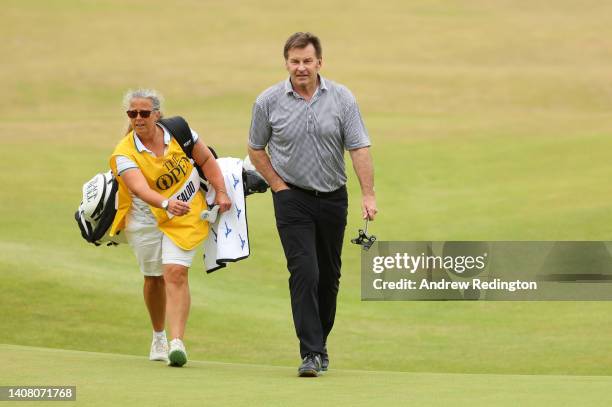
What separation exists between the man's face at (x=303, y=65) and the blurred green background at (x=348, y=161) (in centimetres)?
247

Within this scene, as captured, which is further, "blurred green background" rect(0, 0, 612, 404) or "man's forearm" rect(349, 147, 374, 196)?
"blurred green background" rect(0, 0, 612, 404)

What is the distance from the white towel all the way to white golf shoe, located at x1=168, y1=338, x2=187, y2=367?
22.3 inches

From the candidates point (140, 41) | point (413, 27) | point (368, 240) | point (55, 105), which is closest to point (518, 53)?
point (413, 27)

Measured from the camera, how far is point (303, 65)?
8305 mm

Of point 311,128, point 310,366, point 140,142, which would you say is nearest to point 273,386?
point 310,366

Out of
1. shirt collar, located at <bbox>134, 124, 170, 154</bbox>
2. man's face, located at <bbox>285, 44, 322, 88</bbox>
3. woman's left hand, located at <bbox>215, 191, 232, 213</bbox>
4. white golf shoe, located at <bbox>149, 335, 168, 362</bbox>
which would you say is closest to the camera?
man's face, located at <bbox>285, 44, 322, 88</bbox>

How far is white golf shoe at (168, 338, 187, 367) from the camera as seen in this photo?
862 cm

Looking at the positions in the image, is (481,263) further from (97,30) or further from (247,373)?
(97,30)

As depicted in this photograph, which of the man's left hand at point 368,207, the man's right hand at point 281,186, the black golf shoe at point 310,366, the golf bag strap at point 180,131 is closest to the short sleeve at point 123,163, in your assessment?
the golf bag strap at point 180,131

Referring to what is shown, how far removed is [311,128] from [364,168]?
0.39 m

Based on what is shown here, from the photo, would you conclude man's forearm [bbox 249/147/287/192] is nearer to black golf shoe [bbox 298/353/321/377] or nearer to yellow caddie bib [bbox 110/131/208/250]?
yellow caddie bib [bbox 110/131/208/250]

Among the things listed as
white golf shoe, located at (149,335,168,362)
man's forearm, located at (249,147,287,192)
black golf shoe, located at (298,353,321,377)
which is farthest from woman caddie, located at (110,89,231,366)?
black golf shoe, located at (298,353,321,377)

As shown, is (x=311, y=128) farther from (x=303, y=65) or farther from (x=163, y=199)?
(x=163, y=199)

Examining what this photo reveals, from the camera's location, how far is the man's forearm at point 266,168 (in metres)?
8.52
